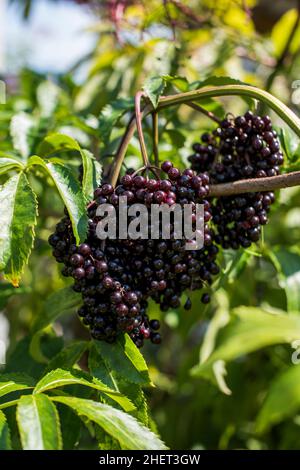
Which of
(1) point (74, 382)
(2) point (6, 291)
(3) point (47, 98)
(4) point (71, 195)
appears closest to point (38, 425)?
(1) point (74, 382)

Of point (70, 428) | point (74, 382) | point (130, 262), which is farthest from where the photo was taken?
point (70, 428)

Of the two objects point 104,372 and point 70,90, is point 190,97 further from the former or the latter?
point 70,90

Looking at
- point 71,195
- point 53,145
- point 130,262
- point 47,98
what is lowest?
point 130,262

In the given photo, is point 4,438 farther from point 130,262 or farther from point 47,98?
point 47,98

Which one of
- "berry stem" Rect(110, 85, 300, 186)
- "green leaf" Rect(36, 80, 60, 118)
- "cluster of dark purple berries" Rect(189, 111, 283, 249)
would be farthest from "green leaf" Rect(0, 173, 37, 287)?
"green leaf" Rect(36, 80, 60, 118)

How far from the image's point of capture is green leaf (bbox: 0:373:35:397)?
1.06 meters

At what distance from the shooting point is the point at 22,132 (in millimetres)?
1687

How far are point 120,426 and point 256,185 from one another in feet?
1.73

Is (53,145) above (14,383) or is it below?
above

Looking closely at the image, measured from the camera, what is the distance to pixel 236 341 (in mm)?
710

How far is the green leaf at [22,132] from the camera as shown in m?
1.62

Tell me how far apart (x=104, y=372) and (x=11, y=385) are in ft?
0.61

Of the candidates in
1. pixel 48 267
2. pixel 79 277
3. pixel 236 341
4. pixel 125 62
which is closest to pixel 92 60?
pixel 125 62

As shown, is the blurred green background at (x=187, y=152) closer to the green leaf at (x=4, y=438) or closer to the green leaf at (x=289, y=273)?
the green leaf at (x=289, y=273)
